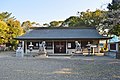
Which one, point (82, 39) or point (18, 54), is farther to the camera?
point (82, 39)

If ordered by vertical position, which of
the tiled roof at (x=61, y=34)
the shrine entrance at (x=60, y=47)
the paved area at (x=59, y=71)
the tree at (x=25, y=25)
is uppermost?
the tree at (x=25, y=25)

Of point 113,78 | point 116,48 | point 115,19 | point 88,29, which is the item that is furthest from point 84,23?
point 113,78

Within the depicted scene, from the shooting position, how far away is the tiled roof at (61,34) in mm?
28212

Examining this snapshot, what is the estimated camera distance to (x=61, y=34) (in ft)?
99.3

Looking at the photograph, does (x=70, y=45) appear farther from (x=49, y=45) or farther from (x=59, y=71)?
(x=59, y=71)

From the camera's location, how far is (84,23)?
4356 centimetres

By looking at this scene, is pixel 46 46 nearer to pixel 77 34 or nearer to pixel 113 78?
pixel 77 34

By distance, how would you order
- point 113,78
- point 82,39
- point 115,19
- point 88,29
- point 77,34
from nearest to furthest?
point 113,78
point 115,19
point 82,39
point 77,34
point 88,29

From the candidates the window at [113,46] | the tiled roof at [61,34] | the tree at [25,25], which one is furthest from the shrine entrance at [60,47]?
the tree at [25,25]

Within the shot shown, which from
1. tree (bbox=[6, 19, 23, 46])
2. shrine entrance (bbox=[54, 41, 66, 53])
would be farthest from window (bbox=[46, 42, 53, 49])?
tree (bbox=[6, 19, 23, 46])

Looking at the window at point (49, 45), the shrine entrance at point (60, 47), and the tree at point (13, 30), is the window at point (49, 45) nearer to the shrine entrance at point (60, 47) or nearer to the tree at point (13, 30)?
the shrine entrance at point (60, 47)

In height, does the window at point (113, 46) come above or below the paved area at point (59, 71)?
above

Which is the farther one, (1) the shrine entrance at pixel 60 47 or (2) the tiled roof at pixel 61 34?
(1) the shrine entrance at pixel 60 47

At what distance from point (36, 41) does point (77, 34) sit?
5.67 metres
